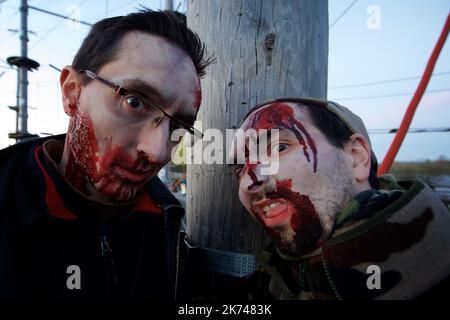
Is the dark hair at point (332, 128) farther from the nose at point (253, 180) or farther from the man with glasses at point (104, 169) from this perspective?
the man with glasses at point (104, 169)

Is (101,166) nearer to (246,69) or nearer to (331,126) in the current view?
(246,69)

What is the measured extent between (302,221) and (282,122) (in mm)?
432

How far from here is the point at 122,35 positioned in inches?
52.4

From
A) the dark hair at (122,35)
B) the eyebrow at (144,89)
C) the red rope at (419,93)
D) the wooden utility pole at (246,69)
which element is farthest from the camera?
the red rope at (419,93)

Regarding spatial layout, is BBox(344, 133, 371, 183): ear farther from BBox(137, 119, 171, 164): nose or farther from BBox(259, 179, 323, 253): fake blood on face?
BBox(137, 119, 171, 164): nose

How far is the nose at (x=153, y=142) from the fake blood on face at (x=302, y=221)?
549mm

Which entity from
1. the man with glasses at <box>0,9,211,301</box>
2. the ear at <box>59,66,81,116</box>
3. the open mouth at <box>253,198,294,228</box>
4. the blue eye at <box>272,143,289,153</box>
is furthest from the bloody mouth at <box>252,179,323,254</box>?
the ear at <box>59,66,81,116</box>

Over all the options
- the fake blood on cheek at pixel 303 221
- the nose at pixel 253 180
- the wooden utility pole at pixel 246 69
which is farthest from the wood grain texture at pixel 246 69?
the fake blood on cheek at pixel 303 221

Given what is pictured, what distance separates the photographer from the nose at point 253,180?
1167 mm

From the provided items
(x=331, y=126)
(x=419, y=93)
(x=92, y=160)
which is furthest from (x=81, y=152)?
(x=419, y=93)

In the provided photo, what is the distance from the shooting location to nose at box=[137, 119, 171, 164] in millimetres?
1231
